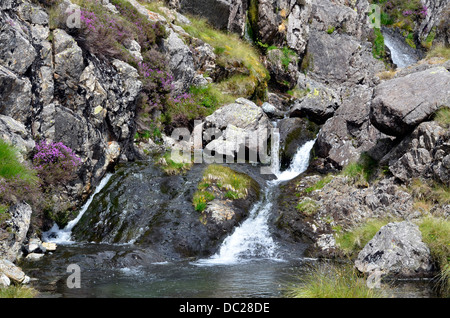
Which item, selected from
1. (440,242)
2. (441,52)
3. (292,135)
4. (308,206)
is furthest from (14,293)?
(441,52)

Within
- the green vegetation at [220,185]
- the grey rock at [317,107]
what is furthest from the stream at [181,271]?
the grey rock at [317,107]

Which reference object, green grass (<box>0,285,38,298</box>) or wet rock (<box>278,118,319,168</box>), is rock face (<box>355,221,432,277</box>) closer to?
green grass (<box>0,285,38,298</box>)

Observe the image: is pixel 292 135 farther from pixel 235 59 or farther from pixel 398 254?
pixel 398 254

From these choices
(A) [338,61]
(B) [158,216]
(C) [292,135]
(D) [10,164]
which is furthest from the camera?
(A) [338,61]

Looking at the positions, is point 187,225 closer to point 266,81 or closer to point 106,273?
point 106,273

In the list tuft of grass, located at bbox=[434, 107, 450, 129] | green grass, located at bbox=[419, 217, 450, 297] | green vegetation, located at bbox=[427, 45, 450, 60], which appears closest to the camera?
green grass, located at bbox=[419, 217, 450, 297]

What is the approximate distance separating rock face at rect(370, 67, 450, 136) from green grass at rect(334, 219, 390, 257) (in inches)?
143

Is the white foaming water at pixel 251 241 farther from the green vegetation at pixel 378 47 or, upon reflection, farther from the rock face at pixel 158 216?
the green vegetation at pixel 378 47

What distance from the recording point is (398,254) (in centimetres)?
926

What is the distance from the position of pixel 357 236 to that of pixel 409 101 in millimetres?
5265

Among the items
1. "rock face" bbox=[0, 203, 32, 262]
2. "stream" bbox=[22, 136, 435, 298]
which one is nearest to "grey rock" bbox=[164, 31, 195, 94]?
"stream" bbox=[22, 136, 435, 298]

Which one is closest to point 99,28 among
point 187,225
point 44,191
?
point 44,191

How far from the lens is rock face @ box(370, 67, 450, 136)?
1288 cm

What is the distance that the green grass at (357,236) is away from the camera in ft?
36.8
